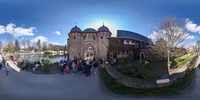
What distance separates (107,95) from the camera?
3.02m

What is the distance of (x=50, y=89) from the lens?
3.32m

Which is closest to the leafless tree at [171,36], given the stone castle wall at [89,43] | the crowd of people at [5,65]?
the stone castle wall at [89,43]

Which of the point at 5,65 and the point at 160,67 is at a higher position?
the point at 5,65

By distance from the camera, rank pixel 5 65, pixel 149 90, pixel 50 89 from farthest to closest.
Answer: pixel 5 65 < pixel 149 90 < pixel 50 89

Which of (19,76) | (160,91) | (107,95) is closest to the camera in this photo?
(107,95)

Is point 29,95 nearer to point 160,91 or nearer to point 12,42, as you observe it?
point 12,42

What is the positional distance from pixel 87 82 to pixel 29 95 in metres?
2.55

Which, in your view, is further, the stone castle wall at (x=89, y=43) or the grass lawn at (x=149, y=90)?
the stone castle wall at (x=89, y=43)

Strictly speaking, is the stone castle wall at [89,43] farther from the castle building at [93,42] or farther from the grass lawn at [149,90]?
the grass lawn at [149,90]

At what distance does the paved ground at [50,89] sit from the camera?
296 cm

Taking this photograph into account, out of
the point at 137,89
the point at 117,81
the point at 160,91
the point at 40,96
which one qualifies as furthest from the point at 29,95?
the point at 160,91

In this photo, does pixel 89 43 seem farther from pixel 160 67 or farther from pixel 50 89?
pixel 160 67

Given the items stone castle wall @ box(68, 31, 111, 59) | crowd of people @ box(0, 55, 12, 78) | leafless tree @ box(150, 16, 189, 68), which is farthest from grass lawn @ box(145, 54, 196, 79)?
crowd of people @ box(0, 55, 12, 78)

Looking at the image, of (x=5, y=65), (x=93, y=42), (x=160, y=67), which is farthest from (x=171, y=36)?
(x=5, y=65)
